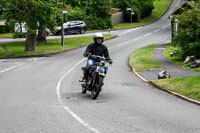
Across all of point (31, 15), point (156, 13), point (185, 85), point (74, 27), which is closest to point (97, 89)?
point (185, 85)

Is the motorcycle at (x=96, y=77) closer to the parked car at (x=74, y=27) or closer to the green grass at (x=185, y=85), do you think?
the green grass at (x=185, y=85)

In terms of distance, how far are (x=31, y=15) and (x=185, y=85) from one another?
2113 centimetres

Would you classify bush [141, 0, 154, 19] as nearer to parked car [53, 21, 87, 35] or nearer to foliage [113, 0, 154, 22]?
foliage [113, 0, 154, 22]

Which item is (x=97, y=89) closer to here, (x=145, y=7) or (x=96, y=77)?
(x=96, y=77)

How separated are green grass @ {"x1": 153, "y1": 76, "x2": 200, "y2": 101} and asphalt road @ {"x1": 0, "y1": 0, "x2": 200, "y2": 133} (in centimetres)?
49

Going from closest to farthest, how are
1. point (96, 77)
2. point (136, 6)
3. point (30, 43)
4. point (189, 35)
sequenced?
point (96, 77)
point (189, 35)
point (30, 43)
point (136, 6)

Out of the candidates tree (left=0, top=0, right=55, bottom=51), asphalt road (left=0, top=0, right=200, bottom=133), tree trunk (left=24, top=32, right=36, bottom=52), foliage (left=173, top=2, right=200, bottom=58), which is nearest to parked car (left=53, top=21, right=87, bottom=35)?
tree (left=0, top=0, right=55, bottom=51)

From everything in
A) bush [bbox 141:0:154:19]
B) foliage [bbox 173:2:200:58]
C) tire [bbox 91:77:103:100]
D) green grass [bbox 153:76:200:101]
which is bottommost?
green grass [bbox 153:76:200:101]

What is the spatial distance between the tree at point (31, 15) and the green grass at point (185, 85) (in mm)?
17364

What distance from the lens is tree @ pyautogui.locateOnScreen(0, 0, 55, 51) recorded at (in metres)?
32.4

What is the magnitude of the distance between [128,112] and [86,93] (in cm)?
395

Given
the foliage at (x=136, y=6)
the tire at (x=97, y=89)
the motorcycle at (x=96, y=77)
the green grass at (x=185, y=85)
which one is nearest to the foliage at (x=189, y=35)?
the green grass at (x=185, y=85)

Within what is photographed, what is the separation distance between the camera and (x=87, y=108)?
1130 centimetres

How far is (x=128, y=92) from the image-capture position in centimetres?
1486
